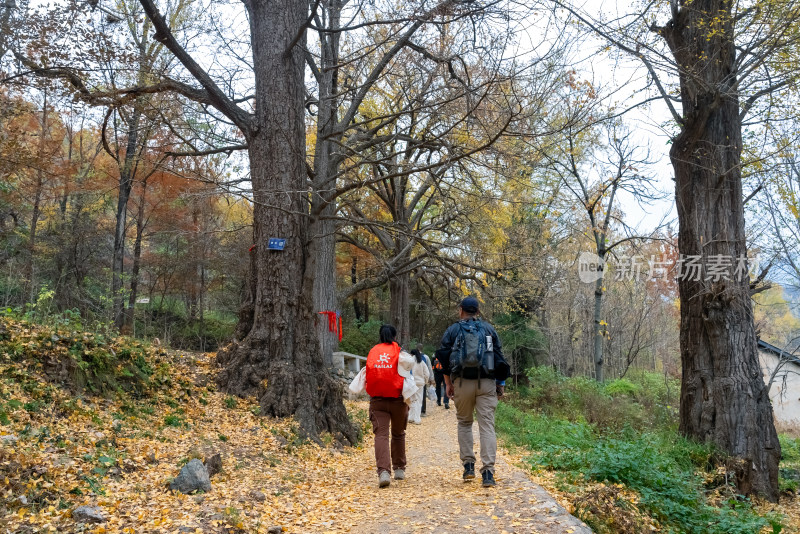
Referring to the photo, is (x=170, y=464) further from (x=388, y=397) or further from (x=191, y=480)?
(x=388, y=397)

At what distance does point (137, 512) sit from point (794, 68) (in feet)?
31.3

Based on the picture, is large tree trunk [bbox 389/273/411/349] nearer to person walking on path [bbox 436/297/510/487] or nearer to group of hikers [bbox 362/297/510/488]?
group of hikers [bbox 362/297/510/488]

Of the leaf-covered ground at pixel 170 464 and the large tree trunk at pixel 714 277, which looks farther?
the large tree trunk at pixel 714 277

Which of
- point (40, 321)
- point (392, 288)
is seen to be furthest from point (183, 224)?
point (40, 321)

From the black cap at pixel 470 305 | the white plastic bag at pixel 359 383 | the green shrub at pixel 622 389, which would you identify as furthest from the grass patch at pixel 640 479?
the green shrub at pixel 622 389

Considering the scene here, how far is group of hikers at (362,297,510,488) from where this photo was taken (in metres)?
5.82

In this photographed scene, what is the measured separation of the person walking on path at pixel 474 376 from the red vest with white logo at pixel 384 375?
63 centimetres

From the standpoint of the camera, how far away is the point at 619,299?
29188mm

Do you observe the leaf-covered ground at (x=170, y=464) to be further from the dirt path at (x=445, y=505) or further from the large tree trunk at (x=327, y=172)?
the large tree trunk at (x=327, y=172)

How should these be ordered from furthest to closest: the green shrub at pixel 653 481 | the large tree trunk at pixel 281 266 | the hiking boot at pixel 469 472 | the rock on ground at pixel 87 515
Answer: the large tree trunk at pixel 281 266, the hiking boot at pixel 469 472, the green shrub at pixel 653 481, the rock on ground at pixel 87 515

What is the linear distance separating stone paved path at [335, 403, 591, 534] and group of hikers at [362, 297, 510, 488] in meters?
0.28

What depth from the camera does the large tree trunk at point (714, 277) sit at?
9078mm

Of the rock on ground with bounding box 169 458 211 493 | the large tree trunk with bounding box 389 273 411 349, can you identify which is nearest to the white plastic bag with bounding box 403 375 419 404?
the rock on ground with bounding box 169 458 211 493

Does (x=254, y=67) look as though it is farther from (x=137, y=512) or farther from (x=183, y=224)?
(x=183, y=224)
